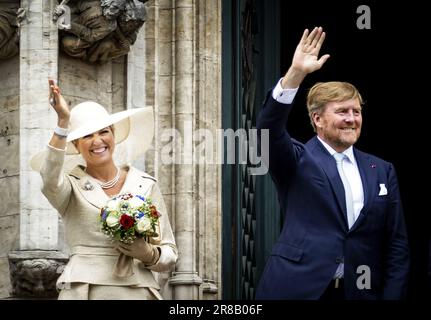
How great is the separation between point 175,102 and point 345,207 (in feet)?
9.26

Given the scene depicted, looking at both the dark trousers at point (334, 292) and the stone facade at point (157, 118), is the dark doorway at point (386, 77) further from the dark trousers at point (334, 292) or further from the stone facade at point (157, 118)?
the dark trousers at point (334, 292)

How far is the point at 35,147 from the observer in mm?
12422

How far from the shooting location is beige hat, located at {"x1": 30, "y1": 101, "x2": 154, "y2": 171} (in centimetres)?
1120

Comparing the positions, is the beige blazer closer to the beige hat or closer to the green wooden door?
the beige hat

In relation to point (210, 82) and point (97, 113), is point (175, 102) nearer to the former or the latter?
point (210, 82)

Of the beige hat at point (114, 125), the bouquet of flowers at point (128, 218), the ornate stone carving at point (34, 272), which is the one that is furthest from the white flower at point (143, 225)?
the ornate stone carving at point (34, 272)

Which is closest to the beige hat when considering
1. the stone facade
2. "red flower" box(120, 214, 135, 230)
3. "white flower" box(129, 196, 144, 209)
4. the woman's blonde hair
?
"white flower" box(129, 196, 144, 209)

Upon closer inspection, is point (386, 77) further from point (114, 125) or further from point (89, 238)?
point (89, 238)

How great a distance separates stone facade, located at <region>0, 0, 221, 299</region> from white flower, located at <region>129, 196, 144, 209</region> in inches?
58.1

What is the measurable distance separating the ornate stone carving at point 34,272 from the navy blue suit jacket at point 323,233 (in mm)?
1733

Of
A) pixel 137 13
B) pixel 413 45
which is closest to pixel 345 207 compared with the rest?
pixel 137 13

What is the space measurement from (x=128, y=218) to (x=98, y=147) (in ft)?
2.10

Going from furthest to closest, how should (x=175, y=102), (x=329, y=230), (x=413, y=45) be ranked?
(x=413, y=45), (x=175, y=102), (x=329, y=230)

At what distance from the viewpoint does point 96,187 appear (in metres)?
11.2
